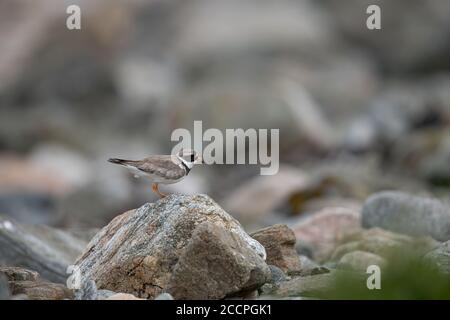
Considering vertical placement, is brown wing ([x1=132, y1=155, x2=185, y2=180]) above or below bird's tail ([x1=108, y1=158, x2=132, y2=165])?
below

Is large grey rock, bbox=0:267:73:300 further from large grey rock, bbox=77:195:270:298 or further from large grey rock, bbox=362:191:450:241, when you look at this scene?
large grey rock, bbox=362:191:450:241

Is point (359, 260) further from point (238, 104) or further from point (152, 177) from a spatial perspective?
point (238, 104)

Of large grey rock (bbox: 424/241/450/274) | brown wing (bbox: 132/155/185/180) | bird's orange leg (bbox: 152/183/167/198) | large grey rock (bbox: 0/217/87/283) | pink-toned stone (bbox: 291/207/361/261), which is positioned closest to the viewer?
large grey rock (bbox: 424/241/450/274)

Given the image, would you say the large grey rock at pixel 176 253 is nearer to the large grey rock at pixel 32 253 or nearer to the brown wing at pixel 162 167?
the brown wing at pixel 162 167

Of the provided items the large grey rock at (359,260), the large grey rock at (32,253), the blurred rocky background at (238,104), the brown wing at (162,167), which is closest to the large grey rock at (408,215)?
the blurred rocky background at (238,104)

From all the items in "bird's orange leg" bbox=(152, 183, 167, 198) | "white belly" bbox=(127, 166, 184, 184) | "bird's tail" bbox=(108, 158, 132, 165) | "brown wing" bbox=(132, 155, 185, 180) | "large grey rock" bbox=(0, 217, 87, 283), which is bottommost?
"large grey rock" bbox=(0, 217, 87, 283)

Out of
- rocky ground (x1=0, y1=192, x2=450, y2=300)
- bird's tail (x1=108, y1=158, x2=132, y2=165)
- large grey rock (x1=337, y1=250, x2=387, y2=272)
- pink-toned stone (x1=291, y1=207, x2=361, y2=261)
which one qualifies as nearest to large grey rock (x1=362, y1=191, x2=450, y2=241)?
pink-toned stone (x1=291, y1=207, x2=361, y2=261)

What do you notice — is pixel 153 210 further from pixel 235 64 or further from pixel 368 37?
pixel 368 37
